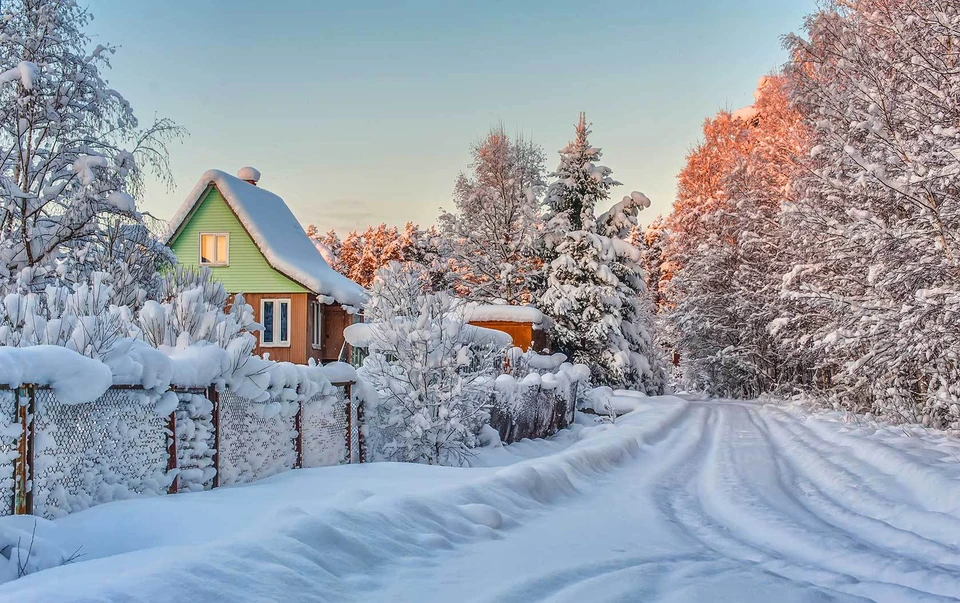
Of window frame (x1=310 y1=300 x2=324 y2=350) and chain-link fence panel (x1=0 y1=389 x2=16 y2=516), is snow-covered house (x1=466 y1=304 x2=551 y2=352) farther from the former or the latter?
chain-link fence panel (x1=0 y1=389 x2=16 y2=516)

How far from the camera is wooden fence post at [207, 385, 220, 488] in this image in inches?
345

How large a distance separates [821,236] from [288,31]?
14.9 metres

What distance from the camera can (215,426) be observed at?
28.9 feet

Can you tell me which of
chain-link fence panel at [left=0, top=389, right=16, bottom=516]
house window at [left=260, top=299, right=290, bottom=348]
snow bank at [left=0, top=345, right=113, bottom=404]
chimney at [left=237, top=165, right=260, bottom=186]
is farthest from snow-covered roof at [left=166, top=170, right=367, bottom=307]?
chain-link fence panel at [left=0, top=389, right=16, bottom=516]

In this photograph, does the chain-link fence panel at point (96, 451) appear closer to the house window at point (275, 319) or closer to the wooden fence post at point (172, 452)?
the wooden fence post at point (172, 452)

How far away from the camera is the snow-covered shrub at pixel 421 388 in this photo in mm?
12555

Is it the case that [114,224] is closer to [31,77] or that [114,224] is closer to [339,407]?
[31,77]

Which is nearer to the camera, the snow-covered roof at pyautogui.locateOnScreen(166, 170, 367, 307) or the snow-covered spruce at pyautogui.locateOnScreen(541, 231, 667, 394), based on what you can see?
the snow-covered roof at pyautogui.locateOnScreen(166, 170, 367, 307)

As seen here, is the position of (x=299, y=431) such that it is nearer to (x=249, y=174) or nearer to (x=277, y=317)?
(x=277, y=317)

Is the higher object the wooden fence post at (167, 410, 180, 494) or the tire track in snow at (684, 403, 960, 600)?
the wooden fence post at (167, 410, 180, 494)

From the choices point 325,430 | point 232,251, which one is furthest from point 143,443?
point 232,251

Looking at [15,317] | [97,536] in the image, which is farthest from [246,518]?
[15,317]

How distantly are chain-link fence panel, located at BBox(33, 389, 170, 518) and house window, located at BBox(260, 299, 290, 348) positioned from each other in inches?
744

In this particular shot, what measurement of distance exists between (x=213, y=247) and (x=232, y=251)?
2.83ft
